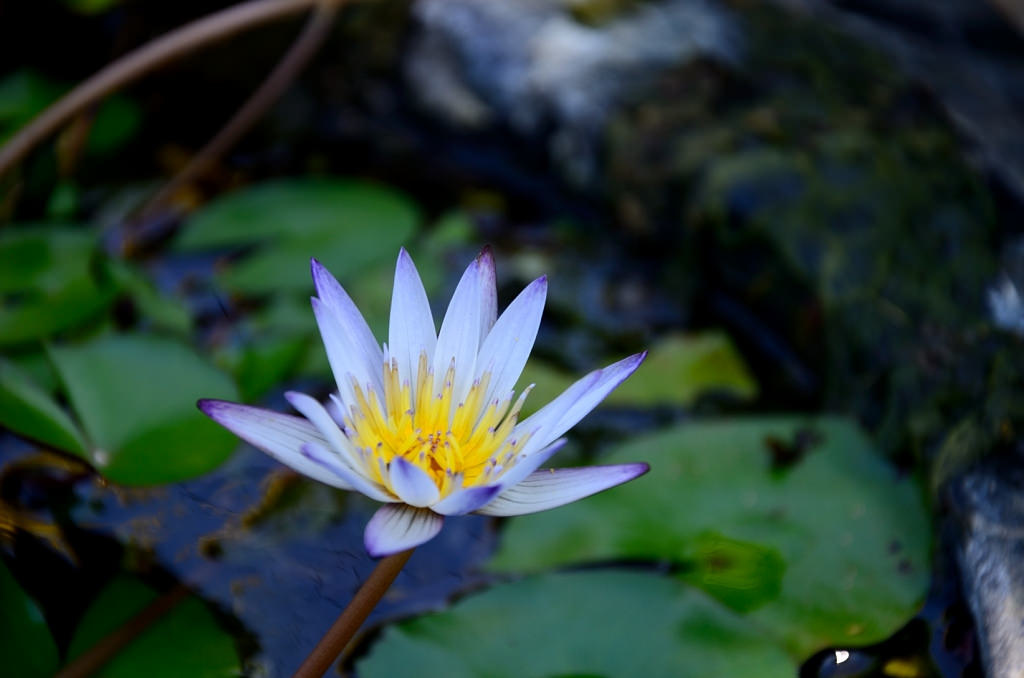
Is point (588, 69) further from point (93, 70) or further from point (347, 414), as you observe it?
point (347, 414)

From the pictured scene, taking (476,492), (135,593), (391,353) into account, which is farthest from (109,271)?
(476,492)

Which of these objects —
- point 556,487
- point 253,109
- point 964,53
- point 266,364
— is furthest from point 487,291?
point 964,53

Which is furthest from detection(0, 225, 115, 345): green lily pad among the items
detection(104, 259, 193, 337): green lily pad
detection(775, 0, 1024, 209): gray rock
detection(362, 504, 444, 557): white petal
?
detection(775, 0, 1024, 209): gray rock

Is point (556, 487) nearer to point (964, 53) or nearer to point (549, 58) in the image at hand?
point (549, 58)

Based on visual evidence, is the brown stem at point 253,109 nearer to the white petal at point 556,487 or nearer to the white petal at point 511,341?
the white petal at point 511,341

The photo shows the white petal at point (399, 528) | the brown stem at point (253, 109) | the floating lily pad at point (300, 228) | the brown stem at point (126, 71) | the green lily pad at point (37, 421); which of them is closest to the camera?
the white petal at point (399, 528)

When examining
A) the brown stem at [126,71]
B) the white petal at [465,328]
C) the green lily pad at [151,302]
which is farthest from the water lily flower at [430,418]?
the brown stem at [126,71]

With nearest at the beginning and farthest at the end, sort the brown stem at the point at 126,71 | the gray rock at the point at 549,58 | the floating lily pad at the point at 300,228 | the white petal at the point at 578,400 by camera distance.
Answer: the white petal at the point at 578,400 < the brown stem at the point at 126,71 < the floating lily pad at the point at 300,228 < the gray rock at the point at 549,58
